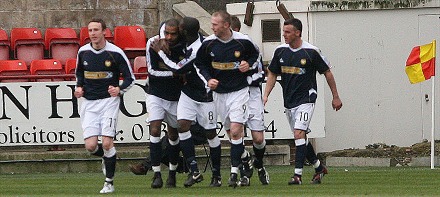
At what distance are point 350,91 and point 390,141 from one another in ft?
3.91

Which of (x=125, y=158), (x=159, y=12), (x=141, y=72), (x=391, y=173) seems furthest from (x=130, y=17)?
(x=391, y=173)

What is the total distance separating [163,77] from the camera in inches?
669

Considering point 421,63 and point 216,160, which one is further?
point 421,63

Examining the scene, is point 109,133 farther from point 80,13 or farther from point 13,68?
point 80,13

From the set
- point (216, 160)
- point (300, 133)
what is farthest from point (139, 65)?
point (300, 133)

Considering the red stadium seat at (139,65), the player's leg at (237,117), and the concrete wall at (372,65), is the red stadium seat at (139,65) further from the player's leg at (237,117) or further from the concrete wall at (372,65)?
the player's leg at (237,117)

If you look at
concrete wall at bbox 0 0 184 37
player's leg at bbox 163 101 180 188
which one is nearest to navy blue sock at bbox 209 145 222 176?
player's leg at bbox 163 101 180 188

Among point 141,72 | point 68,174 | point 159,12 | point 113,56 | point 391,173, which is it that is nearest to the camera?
point 113,56

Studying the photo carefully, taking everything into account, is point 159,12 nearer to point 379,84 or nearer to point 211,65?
point 379,84

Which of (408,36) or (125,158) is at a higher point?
(408,36)

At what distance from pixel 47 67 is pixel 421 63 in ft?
21.5

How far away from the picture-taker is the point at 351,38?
26000 millimetres

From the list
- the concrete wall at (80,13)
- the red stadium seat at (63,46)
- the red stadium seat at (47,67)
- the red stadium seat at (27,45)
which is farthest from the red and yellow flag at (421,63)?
the red stadium seat at (27,45)

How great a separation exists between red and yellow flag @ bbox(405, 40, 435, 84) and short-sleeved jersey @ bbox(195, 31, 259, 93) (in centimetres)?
709
